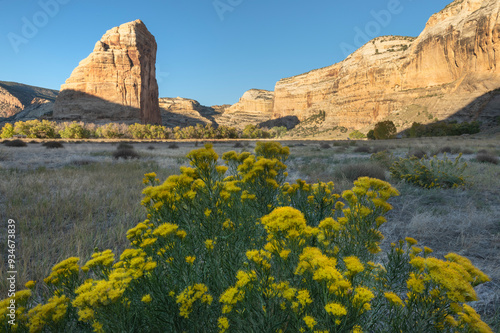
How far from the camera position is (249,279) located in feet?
3.98

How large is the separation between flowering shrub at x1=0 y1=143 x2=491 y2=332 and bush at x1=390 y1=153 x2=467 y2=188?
6280mm

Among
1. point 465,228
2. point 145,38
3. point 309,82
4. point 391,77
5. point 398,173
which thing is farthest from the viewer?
point 309,82

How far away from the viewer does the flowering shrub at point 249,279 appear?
1.14 metres

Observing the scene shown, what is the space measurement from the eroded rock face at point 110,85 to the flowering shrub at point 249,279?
81.0 meters

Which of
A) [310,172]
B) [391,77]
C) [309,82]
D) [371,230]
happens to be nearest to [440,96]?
[391,77]

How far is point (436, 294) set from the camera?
1117 mm

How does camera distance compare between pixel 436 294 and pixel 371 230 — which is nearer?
pixel 436 294

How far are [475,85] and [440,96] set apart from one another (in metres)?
6.67

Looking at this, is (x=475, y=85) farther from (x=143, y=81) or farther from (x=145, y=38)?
(x=145, y=38)

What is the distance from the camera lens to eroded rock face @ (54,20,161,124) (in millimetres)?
70938

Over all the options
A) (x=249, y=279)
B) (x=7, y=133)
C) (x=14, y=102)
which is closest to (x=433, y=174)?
(x=249, y=279)

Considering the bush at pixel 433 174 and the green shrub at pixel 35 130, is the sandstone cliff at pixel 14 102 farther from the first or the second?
the bush at pixel 433 174

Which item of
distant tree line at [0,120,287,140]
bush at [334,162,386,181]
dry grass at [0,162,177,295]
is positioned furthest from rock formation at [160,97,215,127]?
bush at [334,162,386,181]

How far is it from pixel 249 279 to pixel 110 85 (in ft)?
293
